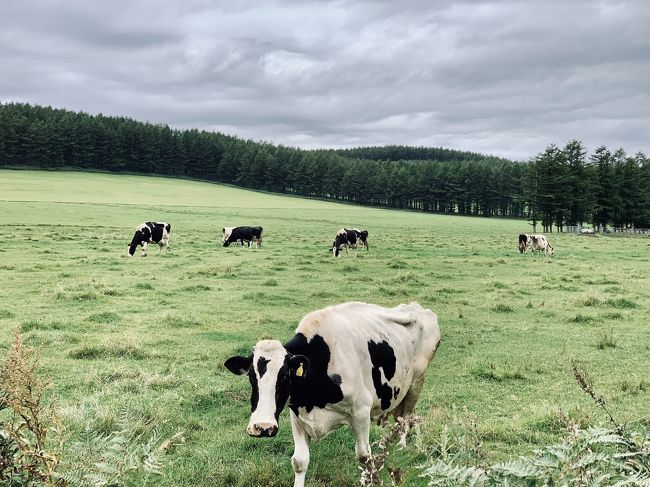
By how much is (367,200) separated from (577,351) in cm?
11662

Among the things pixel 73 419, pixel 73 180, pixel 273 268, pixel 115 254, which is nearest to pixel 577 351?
pixel 73 419

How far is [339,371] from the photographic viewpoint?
589cm

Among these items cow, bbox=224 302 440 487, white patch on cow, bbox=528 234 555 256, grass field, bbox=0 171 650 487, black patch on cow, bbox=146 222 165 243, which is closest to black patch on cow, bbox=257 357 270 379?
cow, bbox=224 302 440 487

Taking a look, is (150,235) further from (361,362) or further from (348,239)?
(361,362)

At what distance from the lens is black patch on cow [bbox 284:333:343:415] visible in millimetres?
5656

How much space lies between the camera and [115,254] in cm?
2795

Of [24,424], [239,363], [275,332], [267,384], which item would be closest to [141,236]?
[275,332]

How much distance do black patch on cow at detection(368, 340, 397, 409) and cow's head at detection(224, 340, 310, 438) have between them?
52.7 inches

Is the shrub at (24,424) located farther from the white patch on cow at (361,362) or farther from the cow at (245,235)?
the cow at (245,235)

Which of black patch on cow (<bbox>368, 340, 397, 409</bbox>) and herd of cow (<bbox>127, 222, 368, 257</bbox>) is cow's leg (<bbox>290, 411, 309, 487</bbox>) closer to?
black patch on cow (<bbox>368, 340, 397, 409</bbox>)

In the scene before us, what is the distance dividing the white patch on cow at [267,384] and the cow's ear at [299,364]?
0.11 m

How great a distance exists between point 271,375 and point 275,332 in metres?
7.79

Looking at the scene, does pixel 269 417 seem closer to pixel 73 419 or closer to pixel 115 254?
pixel 73 419

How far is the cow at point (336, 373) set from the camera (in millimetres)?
5293
